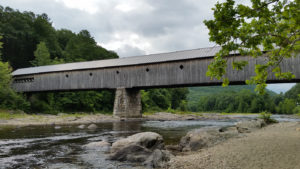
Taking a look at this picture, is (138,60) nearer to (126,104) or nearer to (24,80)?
(126,104)

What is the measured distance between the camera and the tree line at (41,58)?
83.3 feet

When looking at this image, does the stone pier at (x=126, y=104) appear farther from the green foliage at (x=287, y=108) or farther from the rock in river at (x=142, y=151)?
the green foliage at (x=287, y=108)

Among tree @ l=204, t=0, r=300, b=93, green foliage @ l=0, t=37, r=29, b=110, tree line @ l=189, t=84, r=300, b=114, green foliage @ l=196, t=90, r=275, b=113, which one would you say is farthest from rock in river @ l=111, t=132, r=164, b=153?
green foliage @ l=196, t=90, r=275, b=113

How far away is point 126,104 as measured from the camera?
22016mm

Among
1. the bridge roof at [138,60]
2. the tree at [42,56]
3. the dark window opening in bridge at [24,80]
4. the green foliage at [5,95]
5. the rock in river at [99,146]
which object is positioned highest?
the tree at [42,56]

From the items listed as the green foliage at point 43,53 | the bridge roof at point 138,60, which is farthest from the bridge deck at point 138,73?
the green foliage at point 43,53

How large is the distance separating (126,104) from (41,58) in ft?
67.6

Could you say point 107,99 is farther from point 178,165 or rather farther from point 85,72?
point 178,165

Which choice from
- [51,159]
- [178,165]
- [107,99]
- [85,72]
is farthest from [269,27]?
[107,99]

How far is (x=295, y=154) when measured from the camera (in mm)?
4648

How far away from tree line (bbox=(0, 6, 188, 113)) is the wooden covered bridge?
108 inches

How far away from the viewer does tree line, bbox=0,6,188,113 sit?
2538 cm

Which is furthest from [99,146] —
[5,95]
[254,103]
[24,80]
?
[254,103]

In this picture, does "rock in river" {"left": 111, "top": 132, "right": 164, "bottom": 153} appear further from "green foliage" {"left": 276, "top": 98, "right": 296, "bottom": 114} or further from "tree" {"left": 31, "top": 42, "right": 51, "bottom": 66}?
"green foliage" {"left": 276, "top": 98, "right": 296, "bottom": 114}
